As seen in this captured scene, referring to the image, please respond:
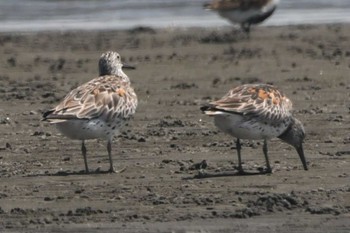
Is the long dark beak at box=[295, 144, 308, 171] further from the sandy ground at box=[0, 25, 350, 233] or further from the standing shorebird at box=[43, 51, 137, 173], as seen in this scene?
the standing shorebird at box=[43, 51, 137, 173]

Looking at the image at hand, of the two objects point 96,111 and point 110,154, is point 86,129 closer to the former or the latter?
point 96,111

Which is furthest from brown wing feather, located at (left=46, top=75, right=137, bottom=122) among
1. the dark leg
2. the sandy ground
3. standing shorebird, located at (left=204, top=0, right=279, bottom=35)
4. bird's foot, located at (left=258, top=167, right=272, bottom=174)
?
standing shorebird, located at (left=204, top=0, right=279, bottom=35)

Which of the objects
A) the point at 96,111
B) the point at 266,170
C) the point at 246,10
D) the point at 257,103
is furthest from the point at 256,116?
the point at 246,10

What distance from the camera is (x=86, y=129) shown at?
12344 mm

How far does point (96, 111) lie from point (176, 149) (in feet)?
4.02

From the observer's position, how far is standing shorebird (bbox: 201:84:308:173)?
12.0m

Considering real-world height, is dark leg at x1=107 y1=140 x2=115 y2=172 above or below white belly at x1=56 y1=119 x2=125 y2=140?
below

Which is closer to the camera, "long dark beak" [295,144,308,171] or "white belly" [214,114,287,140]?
"white belly" [214,114,287,140]

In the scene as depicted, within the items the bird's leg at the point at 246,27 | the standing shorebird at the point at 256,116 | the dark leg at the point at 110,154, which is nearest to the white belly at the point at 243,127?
the standing shorebird at the point at 256,116

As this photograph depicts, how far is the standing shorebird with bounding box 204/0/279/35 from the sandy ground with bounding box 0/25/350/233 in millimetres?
1142

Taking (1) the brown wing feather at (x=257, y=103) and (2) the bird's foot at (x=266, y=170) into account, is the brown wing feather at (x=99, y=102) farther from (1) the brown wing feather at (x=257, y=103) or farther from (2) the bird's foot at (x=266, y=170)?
(2) the bird's foot at (x=266, y=170)

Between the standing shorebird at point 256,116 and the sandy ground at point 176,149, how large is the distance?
10.5 inches

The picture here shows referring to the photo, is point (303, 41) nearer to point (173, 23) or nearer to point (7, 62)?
point (173, 23)

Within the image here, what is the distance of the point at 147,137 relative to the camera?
14047 millimetres
